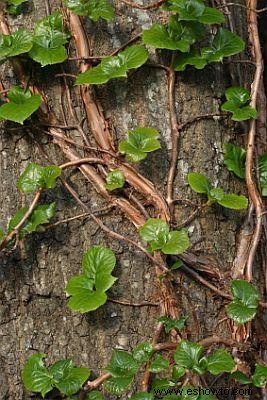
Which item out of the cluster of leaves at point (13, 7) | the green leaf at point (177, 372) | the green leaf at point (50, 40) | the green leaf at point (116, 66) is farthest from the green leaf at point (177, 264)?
the cluster of leaves at point (13, 7)

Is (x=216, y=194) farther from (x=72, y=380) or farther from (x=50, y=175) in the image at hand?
(x=72, y=380)

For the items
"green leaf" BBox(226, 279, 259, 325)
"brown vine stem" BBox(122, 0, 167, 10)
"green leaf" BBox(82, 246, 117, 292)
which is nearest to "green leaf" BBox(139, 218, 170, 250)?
"green leaf" BBox(82, 246, 117, 292)

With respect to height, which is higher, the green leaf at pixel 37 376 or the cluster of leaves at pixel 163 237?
the cluster of leaves at pixel 163 237

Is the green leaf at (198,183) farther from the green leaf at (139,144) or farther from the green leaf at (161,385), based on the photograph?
the green leaf at (161,385)

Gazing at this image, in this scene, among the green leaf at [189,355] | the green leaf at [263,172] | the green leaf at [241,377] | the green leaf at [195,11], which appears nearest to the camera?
the green leaf at [189,355]

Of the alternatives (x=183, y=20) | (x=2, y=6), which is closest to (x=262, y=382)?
(x=183, y=20)

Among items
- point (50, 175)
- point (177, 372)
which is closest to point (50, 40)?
point (50, 175)
